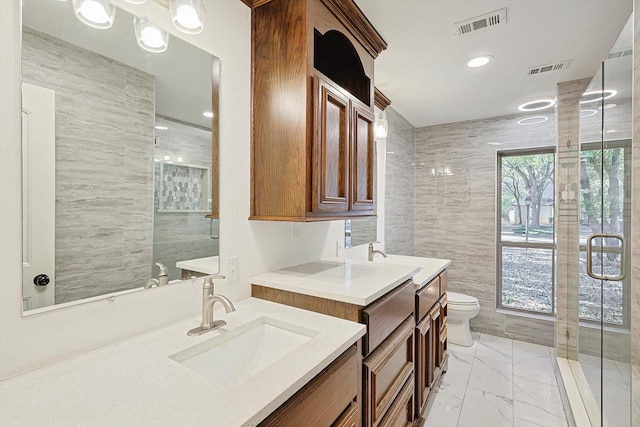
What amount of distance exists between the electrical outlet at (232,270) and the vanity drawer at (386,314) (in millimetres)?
622

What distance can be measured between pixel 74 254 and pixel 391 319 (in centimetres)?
128

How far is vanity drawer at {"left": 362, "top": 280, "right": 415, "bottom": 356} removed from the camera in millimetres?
1235

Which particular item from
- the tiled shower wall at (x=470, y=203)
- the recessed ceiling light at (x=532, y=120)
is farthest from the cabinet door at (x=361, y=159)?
the recessed ceiling light at (x=532, y=120)

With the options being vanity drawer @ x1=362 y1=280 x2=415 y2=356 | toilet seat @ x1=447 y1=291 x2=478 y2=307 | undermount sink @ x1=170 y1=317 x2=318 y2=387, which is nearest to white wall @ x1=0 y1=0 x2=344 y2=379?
undermount sink @ x1=170 y1=317 x2=318 y2=387

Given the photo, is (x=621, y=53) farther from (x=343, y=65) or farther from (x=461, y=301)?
(x=461, y=301)

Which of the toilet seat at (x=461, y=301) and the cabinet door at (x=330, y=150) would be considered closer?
the cabinet door at (x=330, y=150)

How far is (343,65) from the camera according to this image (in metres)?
1.95

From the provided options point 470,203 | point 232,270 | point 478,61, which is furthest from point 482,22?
point 470,203

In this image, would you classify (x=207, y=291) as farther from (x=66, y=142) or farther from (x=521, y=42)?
(x=521, y=42)

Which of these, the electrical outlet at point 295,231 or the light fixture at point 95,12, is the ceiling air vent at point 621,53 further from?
the light fixture at point 95,12

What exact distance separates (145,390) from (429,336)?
6.01ft

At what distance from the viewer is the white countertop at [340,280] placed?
1264mm

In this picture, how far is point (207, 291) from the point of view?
3.71 feet

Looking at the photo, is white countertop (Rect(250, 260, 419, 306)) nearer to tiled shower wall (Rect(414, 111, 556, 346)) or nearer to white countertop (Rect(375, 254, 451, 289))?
white countertop (Rect(375, 254, 451, 289))
